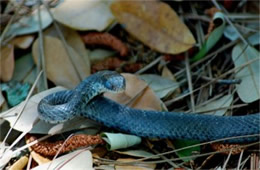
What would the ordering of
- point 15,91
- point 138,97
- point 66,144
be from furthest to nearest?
point 15,91 → point 138,97 → point 66,144

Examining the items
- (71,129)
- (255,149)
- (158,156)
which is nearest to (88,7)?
(71,129)

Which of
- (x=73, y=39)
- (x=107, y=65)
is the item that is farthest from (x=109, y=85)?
(x=73, y=39)

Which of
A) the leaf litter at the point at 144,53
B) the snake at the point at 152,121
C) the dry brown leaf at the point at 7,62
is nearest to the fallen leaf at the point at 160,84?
the leaf litter at the point at 144,53

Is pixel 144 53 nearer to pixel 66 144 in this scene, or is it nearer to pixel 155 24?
pixel 155 24

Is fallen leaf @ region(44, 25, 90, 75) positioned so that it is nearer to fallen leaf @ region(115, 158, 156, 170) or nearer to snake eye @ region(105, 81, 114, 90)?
snake eye @ region(105, 81, 114, 90)

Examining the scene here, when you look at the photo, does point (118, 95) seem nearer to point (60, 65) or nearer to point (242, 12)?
point (60, 65)

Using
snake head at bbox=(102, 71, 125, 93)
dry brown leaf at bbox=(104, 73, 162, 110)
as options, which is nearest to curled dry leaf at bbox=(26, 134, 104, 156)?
snake head at bbox=(102, 71, 125, 93)
